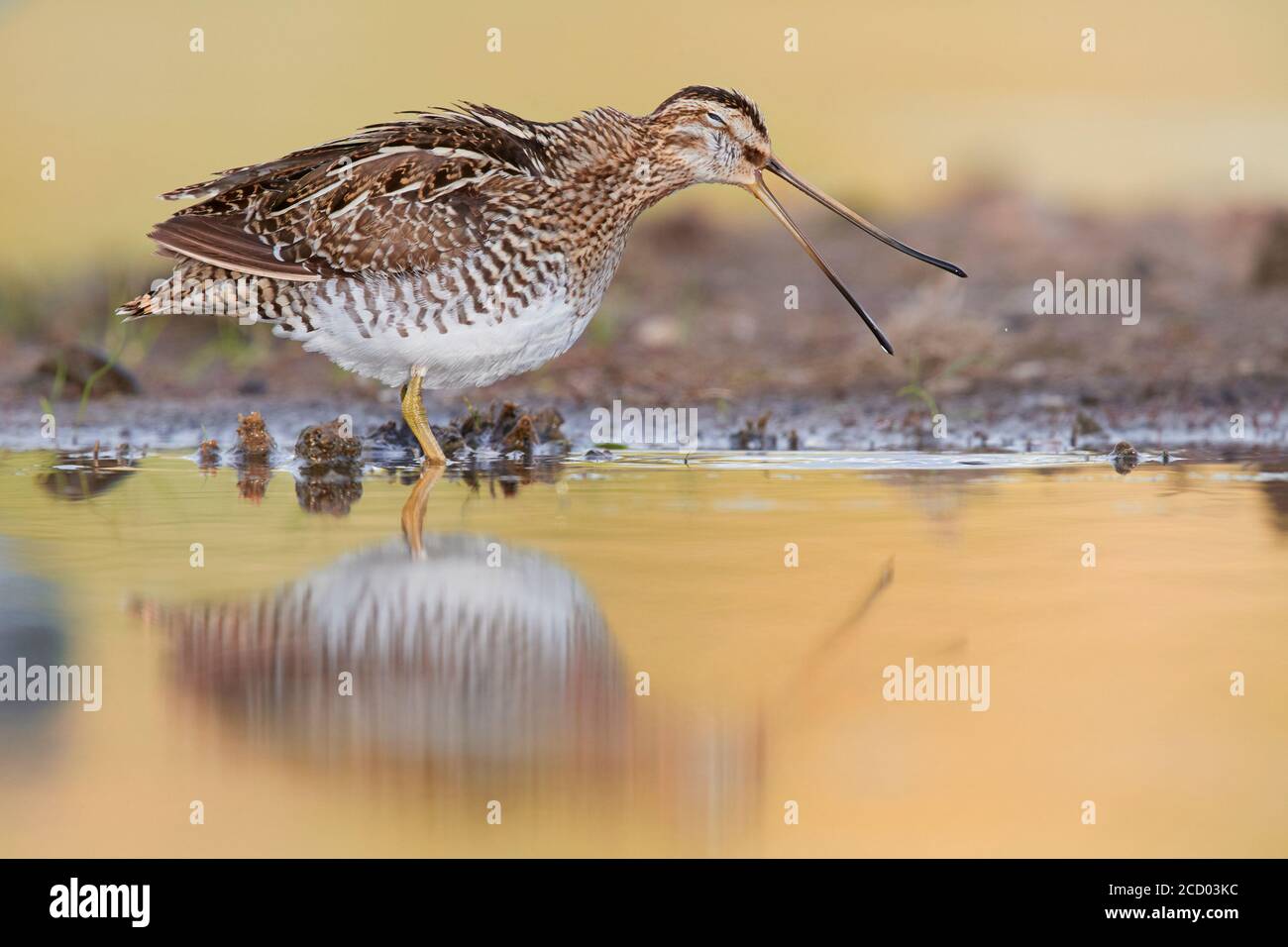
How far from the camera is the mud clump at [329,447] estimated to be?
825 cm

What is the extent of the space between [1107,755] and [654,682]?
4.00 ft

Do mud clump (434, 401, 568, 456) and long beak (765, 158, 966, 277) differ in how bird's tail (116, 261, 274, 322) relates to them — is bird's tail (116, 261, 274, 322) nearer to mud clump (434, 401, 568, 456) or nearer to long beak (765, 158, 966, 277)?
mud clump (434, 401, 568, 456)

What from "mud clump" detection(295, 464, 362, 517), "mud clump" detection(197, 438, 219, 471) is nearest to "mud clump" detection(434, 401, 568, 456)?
"mud clump" detection(295, 464, 362, 517)

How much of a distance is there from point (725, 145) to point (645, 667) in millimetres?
4163

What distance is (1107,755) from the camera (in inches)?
165

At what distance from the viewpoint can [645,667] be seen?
16.0ft

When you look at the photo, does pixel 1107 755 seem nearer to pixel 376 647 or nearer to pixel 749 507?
pixel 376 647

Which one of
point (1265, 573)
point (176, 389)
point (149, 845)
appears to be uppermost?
point (176, 389)

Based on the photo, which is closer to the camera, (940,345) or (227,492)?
(227,492)

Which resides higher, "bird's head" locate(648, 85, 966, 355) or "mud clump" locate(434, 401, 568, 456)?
"bird's head" locate(648, 85, 966, 355)

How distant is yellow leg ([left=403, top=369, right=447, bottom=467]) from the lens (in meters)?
8.16

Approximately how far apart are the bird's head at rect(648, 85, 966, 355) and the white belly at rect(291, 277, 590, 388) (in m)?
1.06

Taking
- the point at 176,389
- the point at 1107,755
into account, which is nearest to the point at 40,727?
the point at 1107,755

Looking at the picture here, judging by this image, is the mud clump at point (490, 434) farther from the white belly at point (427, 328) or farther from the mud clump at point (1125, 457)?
the mud clump at point (1125, 457)
